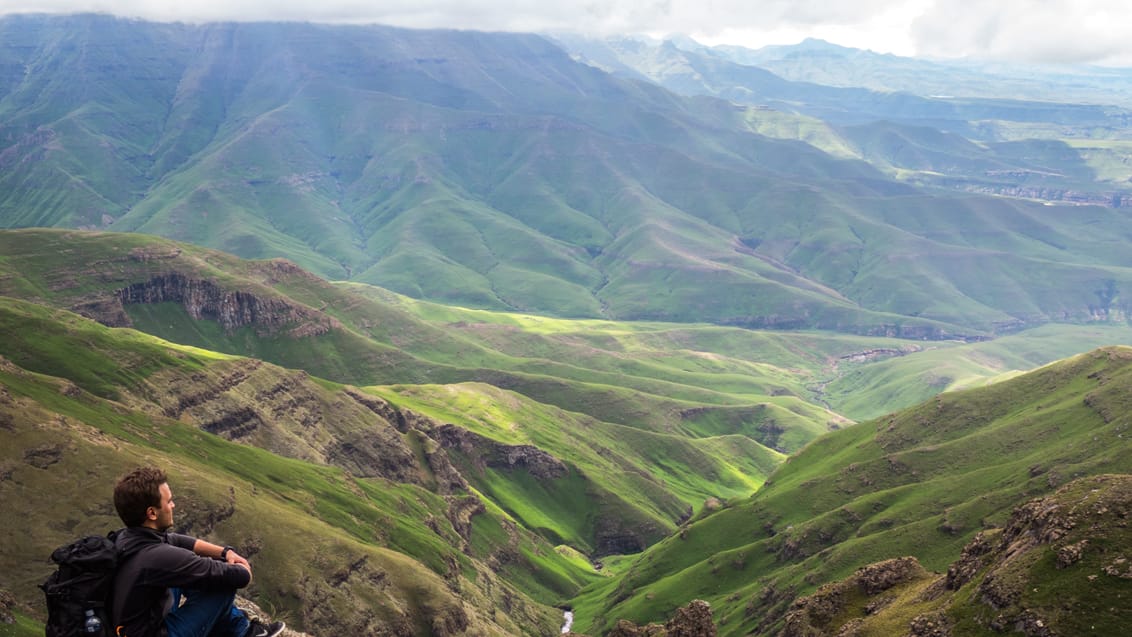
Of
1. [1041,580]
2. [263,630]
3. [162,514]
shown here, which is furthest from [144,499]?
[1041,580]

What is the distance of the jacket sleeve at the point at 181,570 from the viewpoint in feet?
67.1

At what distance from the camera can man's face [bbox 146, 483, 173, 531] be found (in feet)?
69.4

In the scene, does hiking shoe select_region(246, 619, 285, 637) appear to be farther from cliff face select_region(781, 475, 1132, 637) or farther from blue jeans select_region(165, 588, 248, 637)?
cliff face select_region(781, 475, 1132, 637)

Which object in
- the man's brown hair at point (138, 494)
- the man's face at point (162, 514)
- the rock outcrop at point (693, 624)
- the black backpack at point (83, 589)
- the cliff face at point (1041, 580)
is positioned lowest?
the rock outcrop at point (693, 624)

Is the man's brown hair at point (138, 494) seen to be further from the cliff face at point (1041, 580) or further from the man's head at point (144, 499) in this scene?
the cliff face at point (1041, 580)

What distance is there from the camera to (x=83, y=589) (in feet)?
66.6

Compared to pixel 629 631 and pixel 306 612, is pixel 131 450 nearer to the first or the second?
pixel 306 612

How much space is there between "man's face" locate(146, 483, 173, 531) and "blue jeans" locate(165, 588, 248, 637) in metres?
1.80

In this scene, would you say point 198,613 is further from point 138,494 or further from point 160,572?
point 138,494

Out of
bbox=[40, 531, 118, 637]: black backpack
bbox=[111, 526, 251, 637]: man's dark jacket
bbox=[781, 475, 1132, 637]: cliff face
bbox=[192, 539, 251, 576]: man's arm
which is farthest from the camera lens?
bbox=[781, 475, 1132, 637]: cliff face

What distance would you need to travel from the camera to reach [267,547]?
187000mm

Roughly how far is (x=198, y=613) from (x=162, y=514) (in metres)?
2.80

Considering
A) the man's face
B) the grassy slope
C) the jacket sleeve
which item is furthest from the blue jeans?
the grassy slope

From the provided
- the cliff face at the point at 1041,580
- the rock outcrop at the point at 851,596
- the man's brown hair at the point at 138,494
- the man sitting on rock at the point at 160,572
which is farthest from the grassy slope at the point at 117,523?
the man's brown hair at the point at 138,494
